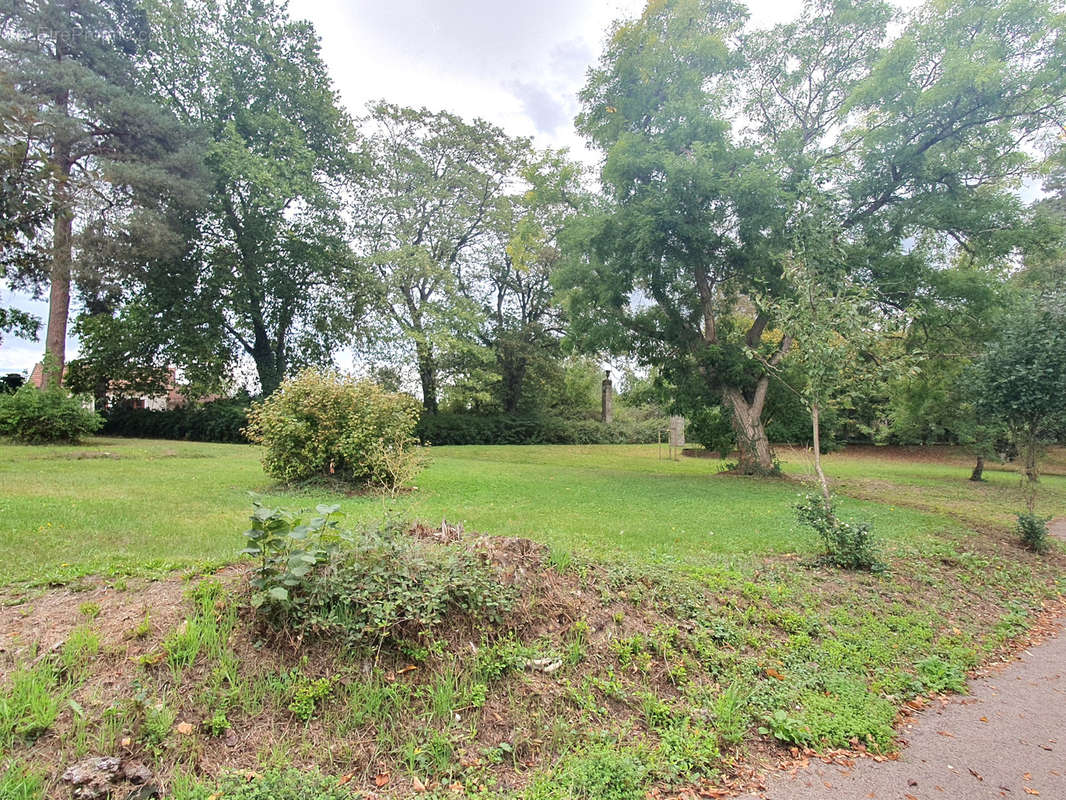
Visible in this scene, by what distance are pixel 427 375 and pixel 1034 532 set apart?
22.2 metres

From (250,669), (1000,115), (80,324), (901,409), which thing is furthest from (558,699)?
(80,324)

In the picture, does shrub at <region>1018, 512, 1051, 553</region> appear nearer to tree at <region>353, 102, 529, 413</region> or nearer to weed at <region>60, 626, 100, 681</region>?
weed at <region>60, 626, 100, 681</region>

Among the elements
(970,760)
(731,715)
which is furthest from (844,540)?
(731,715)

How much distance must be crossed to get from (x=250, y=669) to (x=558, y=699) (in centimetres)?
159

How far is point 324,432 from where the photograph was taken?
8.82 meters

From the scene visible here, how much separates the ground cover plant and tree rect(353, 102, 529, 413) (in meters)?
18.7

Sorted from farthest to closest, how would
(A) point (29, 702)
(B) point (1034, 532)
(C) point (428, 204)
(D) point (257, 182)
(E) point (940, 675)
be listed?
(C) point (428, 204), (D) point (257, 182), (B) point (1034, 532), (E) point (940, 675), (A) point (29, 702)

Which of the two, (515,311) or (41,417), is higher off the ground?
(515,311)

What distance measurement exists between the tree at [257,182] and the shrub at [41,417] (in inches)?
242

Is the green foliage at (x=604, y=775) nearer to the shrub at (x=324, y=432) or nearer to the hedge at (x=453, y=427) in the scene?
the shrub at (x=324, y=432)

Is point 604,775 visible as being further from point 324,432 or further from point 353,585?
point 324,432

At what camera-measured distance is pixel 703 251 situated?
A: 12.3m

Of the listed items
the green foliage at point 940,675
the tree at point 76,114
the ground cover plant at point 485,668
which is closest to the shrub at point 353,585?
the ground cover plant at point 485,668

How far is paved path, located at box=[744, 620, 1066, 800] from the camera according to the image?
2.44m
